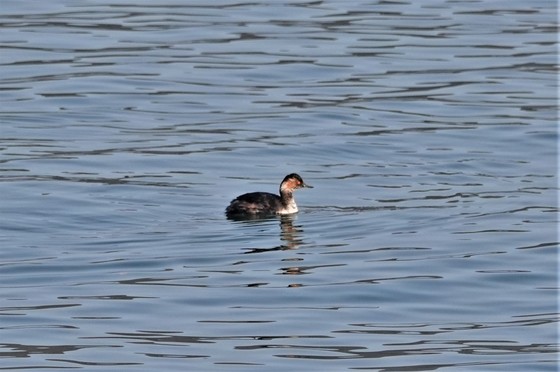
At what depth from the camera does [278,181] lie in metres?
20.7

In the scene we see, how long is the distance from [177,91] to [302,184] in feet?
24.2

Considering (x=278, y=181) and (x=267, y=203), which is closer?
(x=267, y=203)

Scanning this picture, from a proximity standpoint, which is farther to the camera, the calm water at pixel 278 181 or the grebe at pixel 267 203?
the grebe at pixel 267 203

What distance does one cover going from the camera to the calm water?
1273 cm

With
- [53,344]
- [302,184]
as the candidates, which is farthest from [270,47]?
[53,344]

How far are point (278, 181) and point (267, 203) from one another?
2282 millimetres

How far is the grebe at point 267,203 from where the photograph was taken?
18.2 m

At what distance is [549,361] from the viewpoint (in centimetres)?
1188

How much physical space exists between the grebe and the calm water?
0.56 ft

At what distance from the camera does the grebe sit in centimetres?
1819

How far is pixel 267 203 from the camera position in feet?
60.5

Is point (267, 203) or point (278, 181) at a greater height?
point (278, 181)

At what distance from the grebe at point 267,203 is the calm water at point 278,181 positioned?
0.17m

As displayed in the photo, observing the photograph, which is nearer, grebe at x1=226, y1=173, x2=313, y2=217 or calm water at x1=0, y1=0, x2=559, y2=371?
calm water at x1=0, y1=0, x2=559, y2=371
